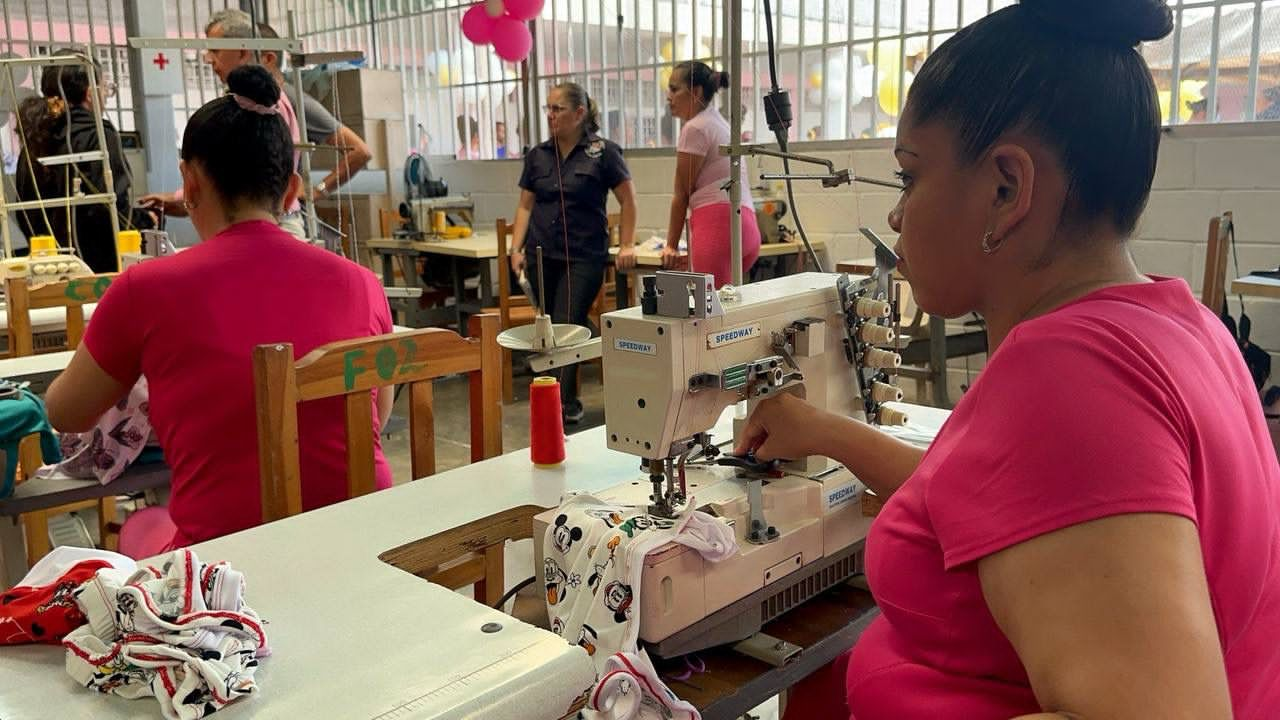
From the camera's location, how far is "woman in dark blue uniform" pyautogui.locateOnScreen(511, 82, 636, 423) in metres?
4.24

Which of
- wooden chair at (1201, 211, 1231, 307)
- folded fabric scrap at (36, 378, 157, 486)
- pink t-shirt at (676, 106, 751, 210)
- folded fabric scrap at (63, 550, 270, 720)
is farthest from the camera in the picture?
wooden chair at (1201, 211, 1231, 307)

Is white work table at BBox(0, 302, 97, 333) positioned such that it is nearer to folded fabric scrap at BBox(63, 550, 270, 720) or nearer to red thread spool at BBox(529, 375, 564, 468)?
red thread spool at BBox(529, 375, 564, 468)

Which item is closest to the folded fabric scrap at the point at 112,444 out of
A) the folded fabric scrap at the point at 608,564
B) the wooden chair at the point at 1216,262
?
the folded fabric scrap at the point at 608,564

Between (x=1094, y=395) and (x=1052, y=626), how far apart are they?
0.14m

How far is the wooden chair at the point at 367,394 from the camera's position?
4.79 ft

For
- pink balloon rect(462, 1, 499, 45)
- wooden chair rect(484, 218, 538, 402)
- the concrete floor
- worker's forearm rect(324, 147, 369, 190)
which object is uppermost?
pink balloon rect(462, 1, 499, 45)

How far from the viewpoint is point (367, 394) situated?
160cm

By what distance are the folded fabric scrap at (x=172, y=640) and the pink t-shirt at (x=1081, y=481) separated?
1.83 feet

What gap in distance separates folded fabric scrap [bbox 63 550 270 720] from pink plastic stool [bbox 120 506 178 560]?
1011 mm

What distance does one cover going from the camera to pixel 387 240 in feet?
19.2

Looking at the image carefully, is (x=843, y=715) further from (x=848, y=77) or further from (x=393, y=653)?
(x=848, y=77)

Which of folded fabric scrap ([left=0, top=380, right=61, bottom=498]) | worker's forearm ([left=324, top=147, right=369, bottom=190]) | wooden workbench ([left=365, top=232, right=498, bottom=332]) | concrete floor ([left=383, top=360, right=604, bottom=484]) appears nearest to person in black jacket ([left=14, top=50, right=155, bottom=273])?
worker's forearm ([left=324, top=147, right=369, bottom=190])

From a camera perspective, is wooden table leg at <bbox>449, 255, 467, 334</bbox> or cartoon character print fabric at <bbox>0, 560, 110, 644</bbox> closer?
cartoon character print fabric at <bbox>0, 560, 110, 644</bbox>

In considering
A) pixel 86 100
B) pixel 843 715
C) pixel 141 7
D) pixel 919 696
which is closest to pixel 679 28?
pixel 86 100
